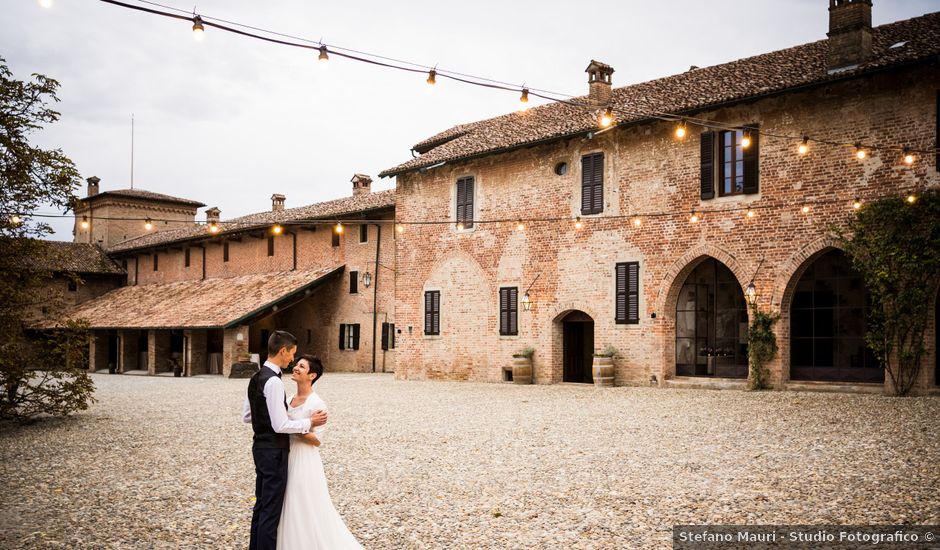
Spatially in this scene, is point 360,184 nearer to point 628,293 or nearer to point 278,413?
point 628,293

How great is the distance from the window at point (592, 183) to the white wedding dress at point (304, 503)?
51.0ft

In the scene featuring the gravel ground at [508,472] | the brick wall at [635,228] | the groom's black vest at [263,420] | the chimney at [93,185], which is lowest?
the gravel ground at [508,472]

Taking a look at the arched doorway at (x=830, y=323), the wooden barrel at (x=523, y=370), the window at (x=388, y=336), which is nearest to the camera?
the arched doorway at (x=830, y=323)

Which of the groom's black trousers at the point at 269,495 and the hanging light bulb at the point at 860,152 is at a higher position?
the hanging light bulb at the point at 860,152

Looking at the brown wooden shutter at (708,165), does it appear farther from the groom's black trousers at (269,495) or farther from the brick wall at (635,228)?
the groom's black trousers at (269,495)

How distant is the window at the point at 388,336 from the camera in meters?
27.4

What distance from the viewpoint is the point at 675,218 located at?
58.3ft

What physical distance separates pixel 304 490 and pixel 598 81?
736 inches

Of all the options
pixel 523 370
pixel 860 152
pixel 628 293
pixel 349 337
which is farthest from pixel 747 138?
pixel 349 337

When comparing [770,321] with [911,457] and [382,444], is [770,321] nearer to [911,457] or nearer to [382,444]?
[911,457]

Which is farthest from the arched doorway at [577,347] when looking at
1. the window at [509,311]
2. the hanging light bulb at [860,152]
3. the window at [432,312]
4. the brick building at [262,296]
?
the hanging light bulb at [860,152]

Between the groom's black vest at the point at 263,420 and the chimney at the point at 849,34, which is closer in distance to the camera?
the groom's black vest at the point at 263,420

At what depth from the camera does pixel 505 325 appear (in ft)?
69.6

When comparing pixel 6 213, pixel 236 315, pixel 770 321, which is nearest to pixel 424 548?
pixel 6 213
